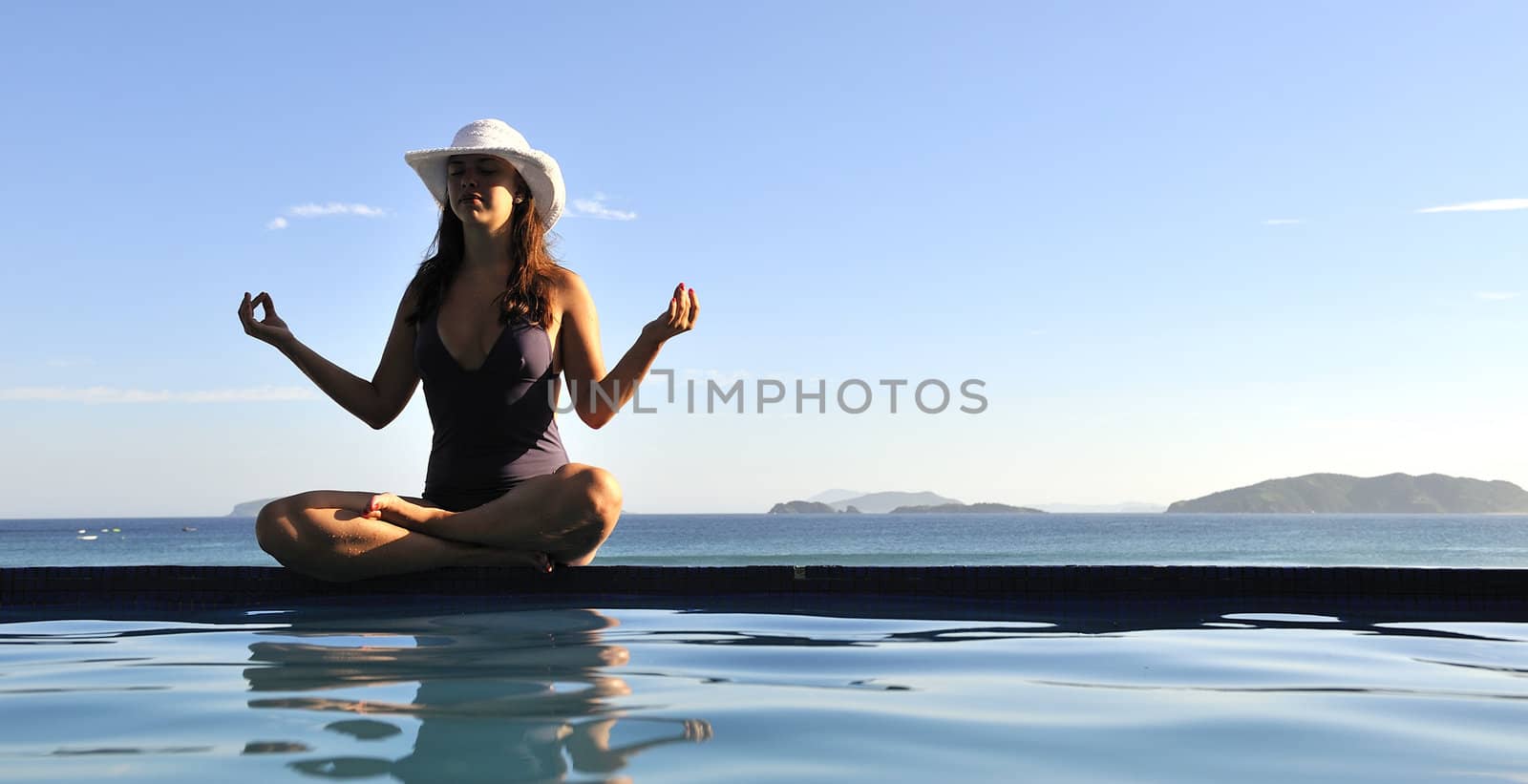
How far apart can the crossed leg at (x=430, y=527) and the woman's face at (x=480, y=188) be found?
0.97 meters

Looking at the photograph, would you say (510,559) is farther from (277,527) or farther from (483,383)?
(277,527)

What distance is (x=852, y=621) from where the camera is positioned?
3.56 m

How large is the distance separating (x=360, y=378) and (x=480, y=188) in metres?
0.87

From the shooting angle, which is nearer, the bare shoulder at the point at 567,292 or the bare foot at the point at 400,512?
the bare foot at the point at 400,512

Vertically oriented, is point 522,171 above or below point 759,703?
above

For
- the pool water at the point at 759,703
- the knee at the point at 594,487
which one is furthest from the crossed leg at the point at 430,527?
the pool water at the point at 759,703

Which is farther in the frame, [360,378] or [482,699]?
[360,378]

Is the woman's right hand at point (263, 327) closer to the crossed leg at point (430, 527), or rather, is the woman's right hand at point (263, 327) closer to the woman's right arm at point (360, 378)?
the woman's right arm at point (360, 378)

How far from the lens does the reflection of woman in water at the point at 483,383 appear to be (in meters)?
3.87

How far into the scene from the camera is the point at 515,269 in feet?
13.8

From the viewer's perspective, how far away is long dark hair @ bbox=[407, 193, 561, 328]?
408cm

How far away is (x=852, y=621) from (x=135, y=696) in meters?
1.98

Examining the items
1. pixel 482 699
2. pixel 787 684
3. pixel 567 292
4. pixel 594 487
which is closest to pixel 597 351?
pixel 567 292

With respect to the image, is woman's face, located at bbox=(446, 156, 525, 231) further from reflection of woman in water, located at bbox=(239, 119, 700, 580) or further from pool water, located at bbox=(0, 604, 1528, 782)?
pool water, located at bbox=(0, 604, 1528, 782)
